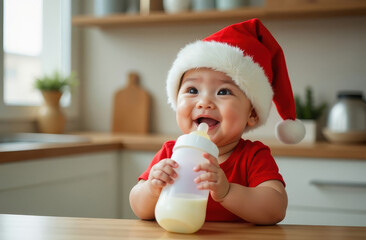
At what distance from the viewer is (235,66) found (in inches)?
39.9

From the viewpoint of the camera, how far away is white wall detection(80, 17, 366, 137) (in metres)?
2.44

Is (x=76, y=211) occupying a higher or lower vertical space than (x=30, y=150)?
lower

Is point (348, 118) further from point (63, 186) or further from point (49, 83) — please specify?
point (49, 83)

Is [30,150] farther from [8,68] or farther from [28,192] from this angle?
[8,68]

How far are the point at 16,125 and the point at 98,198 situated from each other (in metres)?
0.61

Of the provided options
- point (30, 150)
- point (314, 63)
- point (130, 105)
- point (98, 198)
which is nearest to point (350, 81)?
point (314, 63)

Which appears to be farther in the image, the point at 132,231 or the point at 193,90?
the point at 193,90

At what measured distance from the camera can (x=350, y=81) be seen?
243 cm

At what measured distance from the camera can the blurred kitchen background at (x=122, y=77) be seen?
187 cm

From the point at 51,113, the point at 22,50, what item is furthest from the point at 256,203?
the point at 22,50

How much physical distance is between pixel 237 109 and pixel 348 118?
53.6 inches

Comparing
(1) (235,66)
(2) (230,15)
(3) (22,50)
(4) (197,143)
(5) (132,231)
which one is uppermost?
(2) (230,15)

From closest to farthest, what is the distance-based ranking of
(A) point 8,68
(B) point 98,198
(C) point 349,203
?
(C) point 349,203
(B) point 98,198
(A) point 8,68

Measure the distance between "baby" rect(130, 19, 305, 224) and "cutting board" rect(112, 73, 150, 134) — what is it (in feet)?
5.28
